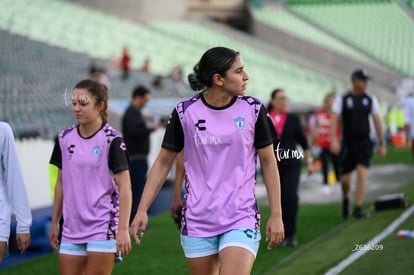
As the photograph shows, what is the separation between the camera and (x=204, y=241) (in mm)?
5449

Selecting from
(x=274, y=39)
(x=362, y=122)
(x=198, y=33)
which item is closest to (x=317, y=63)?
(x=274, y=39)

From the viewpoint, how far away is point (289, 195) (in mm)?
11758

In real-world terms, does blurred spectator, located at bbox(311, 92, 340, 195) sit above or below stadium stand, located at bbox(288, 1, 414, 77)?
below

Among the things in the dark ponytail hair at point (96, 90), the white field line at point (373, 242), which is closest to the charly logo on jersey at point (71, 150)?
the dark ponytail hair at point (96, 90)

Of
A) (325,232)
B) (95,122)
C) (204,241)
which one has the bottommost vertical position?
(325,232)

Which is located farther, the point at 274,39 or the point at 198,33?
the point at 274,39

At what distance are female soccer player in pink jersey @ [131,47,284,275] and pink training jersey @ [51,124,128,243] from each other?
0.90 metres

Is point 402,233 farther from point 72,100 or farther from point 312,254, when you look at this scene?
point 72,100

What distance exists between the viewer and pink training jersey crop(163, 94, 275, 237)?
17.9 feet

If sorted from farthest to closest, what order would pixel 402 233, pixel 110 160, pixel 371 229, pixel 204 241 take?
pixel 371 229, pixel 402 233, pixel 110 160, pixel 204 241

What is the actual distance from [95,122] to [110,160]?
313 millimetres

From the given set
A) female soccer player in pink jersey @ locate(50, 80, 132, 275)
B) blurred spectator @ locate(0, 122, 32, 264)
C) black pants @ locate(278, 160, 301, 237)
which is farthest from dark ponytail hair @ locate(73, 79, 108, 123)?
black pants @ locate(278, 160, 301, 237)

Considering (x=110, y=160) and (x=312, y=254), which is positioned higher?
(x=110, y=160)

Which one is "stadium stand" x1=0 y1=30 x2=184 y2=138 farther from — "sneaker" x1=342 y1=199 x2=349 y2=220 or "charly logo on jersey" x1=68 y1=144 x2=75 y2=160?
"charly logo on jersey" x1=68 y1=144 x2=75 y2=160
